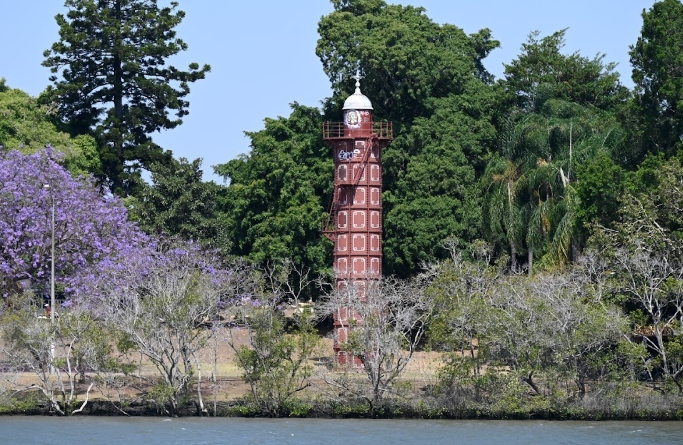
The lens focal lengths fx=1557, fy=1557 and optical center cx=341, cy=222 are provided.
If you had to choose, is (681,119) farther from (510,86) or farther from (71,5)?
(71,5)

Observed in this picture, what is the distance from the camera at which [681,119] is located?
61.4 metres

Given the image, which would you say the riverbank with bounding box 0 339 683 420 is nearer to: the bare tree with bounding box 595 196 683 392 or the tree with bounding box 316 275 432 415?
the tree with bounding box 316 275 432 415

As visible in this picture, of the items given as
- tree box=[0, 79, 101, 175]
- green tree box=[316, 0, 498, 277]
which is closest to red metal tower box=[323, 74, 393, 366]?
green tree box=[316, 0, 498, 277]

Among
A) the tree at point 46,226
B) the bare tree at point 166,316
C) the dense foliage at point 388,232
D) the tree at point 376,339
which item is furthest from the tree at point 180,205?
the tree at point 376,339

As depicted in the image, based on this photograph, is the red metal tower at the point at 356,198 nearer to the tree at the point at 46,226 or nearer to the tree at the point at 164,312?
the tree at the point at 164,312

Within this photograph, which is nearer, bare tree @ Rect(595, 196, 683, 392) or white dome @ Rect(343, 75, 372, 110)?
bare tree @ Rect(595, 196, 683, 392)

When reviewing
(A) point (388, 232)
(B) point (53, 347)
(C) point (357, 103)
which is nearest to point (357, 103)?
(C) point (357, 103)

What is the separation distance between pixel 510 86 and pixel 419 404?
2346cm

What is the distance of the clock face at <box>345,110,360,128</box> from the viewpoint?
65250 millimetres

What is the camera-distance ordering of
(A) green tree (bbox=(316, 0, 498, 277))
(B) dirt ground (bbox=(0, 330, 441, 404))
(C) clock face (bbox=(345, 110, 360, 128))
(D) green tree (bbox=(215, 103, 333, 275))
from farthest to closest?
(D) green tree (bbox=(215, 103, 333, 275)), (A) green tree (bbox=(316, 0, 498, 277)), (C) clock face (bbox=(345, 110, 360, 128)), (B) dirt ground (bbox=(0, 330, 441, 404))

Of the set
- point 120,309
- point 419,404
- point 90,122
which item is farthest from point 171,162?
point 419,404

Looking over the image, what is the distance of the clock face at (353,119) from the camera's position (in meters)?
65.2

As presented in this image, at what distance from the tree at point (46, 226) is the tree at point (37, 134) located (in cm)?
886

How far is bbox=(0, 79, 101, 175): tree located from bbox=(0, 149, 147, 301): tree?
29.1 feet
